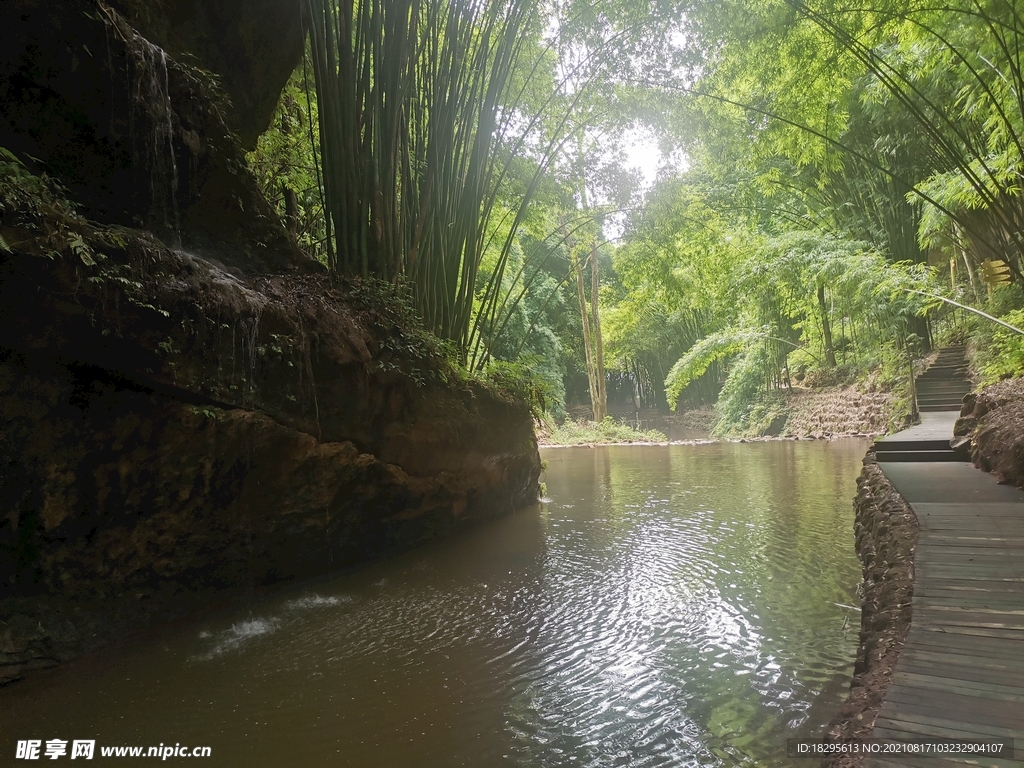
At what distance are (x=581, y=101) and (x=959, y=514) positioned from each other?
5196 mm

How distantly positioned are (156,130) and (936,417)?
9.18m

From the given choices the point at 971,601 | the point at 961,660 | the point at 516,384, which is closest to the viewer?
the point at 961,660

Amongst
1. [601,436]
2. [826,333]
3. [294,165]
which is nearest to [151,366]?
[294,165]

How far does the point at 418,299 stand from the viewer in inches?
174

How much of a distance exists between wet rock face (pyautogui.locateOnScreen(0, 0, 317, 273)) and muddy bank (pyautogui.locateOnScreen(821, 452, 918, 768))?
3367mm

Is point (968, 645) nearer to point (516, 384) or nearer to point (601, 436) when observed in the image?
point (516, 384)

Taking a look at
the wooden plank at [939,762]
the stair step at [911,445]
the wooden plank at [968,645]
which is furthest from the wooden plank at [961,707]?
the stair step at [911,445]

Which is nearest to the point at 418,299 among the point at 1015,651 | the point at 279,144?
the point at 279,144

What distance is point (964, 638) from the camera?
62.2 inches

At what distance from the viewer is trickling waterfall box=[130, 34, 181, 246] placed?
2.62 meters

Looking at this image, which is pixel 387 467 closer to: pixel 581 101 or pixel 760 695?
pixel 760 695

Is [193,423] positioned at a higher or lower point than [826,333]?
lower

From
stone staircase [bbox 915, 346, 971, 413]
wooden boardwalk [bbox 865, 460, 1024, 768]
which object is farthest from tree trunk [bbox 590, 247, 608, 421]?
wooden boardwalk [bbox 865, 460, 1024, 768]

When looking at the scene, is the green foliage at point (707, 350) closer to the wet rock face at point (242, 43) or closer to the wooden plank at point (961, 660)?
the wet rock face at point (242, 43)
